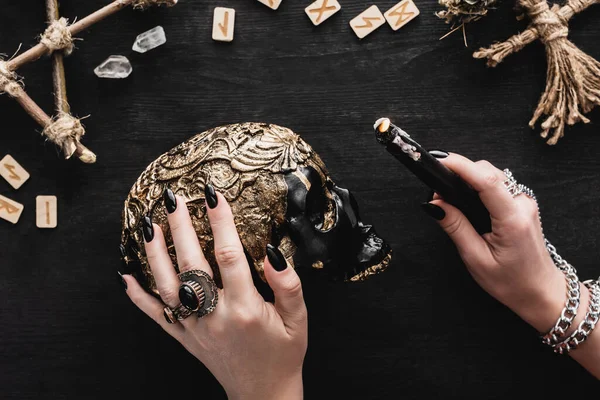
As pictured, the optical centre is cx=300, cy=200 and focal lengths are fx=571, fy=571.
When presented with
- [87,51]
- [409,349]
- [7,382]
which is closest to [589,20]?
[409,349]

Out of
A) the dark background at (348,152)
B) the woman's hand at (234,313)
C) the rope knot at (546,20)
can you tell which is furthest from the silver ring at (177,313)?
the rope knot at (546,20)

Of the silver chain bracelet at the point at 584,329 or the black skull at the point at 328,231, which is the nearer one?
the black skull at the point at 328,231

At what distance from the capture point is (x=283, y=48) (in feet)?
4.53

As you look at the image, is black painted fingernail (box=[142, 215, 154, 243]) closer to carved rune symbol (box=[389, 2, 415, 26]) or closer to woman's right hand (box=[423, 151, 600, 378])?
woman's right hand (box=[423, 151, 600, 378])

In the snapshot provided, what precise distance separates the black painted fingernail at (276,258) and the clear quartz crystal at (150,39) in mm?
644

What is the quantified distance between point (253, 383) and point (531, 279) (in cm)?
60

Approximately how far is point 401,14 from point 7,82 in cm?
90

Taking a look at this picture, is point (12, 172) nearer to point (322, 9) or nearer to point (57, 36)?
point (57, 36)

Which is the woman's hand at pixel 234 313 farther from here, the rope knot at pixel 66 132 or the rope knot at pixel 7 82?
the rope knot at pixel 7 82

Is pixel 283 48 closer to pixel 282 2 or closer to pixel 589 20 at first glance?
pixel 282 2

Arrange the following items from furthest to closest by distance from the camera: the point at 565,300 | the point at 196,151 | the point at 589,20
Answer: the point at 589,20 → the point at 565,300 → the point at 196,151

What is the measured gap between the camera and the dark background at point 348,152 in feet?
4.51

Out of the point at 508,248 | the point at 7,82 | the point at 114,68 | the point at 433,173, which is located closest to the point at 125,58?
the point at 114,68

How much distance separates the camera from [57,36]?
1259 millimetres
